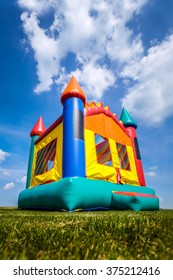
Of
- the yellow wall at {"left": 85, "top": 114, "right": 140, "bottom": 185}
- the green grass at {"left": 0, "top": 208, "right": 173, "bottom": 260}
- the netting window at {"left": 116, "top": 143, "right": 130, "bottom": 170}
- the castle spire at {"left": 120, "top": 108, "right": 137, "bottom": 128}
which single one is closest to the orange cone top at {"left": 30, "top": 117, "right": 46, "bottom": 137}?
the yellow wall at {"left": 85, "top": 114, "right": 140, "bottom": 185}

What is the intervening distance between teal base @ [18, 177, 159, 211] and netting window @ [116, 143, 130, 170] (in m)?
1.16

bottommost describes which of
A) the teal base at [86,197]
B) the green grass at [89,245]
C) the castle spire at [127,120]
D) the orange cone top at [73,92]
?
the green grass at [89,245]

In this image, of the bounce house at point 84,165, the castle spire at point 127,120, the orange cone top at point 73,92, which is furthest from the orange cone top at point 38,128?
the castle spire at point 127,120

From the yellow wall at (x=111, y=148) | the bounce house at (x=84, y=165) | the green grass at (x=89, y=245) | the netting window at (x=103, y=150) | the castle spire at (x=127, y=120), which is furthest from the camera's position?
the castle spire at (x=127, y=120)

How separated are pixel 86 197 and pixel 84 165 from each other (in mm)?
860

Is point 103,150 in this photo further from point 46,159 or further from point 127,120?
point 46,159

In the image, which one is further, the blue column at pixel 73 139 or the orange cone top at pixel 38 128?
the orange cone top at pixel 38 128

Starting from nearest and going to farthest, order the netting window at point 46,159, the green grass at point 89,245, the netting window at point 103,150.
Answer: the green grass at point 89,245
the netting window at point 103,150
the netting window at point 46,159

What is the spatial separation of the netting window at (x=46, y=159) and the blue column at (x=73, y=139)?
5.54 ft

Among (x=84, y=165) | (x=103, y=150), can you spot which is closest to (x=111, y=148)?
(x=103, y=150)

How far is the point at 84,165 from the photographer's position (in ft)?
17.9

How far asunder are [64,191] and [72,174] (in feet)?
1.65

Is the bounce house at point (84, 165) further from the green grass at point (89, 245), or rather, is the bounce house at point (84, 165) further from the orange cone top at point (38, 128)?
the green grass at point (89, 245)

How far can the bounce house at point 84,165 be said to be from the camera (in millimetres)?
5125
